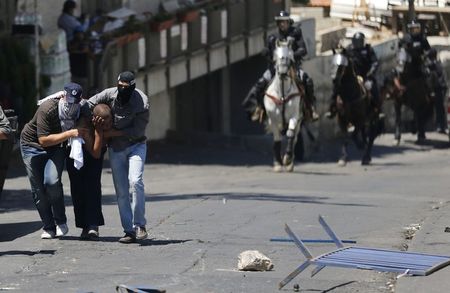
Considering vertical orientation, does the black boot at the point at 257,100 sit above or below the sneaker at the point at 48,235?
below

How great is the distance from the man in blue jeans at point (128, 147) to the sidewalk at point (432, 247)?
111 inches

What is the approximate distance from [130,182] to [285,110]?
12.8m

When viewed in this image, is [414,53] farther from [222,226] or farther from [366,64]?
[222,226]

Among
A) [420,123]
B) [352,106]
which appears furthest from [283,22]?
[420,123]

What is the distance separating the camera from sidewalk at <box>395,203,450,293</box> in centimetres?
1277

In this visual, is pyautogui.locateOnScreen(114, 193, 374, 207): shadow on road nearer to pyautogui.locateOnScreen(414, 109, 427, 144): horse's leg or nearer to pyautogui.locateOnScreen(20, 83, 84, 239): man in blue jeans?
pyautogui.locateOnScreen(20, 83, 84, 239): man in blue jeans

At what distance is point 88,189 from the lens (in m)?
16.1

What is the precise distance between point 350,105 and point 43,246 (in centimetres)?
1568

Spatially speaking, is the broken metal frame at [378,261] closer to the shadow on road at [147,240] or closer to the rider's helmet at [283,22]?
the shadow on road at [147,240]

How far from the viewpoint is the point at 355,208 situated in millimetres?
19812

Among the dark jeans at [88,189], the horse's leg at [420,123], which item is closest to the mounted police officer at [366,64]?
the horse's leg at [420,123]

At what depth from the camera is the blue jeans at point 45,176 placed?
52.5 feet

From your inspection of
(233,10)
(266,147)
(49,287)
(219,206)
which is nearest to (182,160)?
(266,147)

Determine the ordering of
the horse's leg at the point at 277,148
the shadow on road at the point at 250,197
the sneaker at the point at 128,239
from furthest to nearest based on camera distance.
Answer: the horse's leg at the point at 277,148, the shadow on road at the point at 250,197, the sneaker at the point at 128,239
